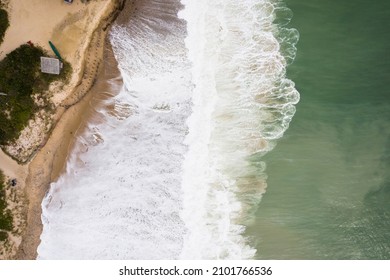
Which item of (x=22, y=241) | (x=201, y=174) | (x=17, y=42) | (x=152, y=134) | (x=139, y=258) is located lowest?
(x=139, y=258)

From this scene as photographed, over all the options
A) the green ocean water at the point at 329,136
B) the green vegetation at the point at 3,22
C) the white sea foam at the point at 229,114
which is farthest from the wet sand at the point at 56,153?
the green ocean water at the point at 329,136

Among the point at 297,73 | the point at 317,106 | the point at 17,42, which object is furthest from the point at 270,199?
the point at 17,42

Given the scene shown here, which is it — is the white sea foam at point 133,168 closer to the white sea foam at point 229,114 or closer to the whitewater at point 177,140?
the whitewater at point 177,140

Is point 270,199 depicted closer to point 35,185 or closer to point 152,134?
point 152,134

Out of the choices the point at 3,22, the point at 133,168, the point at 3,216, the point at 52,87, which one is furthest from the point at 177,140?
the point at 3,22

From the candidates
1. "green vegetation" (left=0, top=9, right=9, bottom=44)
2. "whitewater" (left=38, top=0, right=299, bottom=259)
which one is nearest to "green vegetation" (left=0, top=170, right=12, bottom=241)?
"whitewater" (left=38, top=0, right=299, bottom=259)

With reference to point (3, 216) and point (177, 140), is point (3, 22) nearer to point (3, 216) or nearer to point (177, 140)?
point (3, 216)
